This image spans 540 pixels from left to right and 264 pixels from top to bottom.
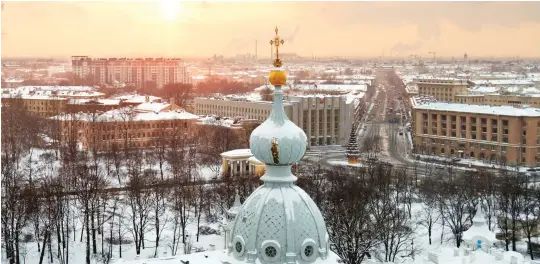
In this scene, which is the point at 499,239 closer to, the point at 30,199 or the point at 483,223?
the point at 483,223

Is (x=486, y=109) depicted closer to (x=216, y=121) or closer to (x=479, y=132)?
(x=479, y=132)

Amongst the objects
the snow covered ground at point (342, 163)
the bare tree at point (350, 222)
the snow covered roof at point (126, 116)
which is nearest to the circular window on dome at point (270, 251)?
the bare tree at point (350, 222)

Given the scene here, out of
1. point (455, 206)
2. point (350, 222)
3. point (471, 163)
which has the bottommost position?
point (471, 163)

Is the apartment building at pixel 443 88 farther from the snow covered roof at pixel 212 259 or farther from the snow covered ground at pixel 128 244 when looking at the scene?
the snow covered roof at pixel 212 259

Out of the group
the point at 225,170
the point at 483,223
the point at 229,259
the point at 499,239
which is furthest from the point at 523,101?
the point at 229,259

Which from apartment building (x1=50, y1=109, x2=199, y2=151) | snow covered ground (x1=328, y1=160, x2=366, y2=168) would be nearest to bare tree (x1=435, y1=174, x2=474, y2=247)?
snow covered ground (x1=328, y1=160, x2=366, y2=168)

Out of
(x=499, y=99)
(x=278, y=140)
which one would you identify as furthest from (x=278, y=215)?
(x=499, y=99)
